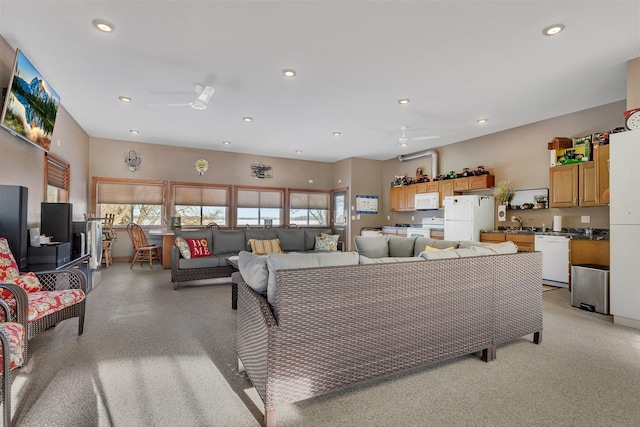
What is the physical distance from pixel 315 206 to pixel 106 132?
5.52 meters

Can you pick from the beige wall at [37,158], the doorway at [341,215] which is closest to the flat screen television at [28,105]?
the beige wall at [37,158]

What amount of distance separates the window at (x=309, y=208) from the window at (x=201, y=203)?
6.26 ft

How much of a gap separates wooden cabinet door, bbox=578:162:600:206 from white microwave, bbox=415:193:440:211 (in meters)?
2.72

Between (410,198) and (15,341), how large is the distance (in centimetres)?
756

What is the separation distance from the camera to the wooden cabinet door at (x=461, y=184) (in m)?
6.62

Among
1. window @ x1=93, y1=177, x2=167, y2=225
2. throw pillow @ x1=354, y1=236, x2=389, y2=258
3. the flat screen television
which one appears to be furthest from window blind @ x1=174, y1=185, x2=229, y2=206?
throw pillow @ x1=354, y1=236, x2=389, y2=258

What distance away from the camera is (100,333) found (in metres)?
2.96

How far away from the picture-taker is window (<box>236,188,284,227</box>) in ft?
28.2

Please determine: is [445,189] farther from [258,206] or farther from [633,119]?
[258,206]

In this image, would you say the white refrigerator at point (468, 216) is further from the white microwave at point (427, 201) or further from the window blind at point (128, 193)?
the window blind at point (128, 193)

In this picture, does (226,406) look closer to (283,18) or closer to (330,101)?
(283,18)

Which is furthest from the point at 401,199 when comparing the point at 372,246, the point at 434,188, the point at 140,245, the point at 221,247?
the point at 140,245

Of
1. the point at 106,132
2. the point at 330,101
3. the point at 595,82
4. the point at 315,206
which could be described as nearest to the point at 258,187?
the point at 315,206

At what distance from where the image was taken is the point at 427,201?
7.44 metres
